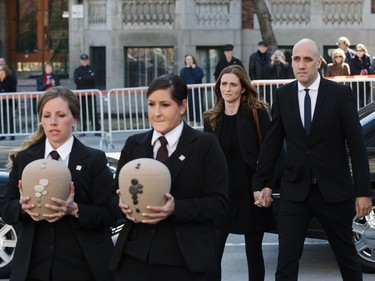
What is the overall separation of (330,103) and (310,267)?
124 inches

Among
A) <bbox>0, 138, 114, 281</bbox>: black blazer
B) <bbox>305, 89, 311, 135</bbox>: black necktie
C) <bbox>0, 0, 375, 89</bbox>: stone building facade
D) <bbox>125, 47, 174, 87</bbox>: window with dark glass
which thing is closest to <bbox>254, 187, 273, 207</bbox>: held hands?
<bbox>305, 89, 311, 135</bbox>: black necktie

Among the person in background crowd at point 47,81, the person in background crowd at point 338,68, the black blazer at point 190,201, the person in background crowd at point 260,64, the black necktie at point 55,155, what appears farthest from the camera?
the person in background crowd at point 47,81

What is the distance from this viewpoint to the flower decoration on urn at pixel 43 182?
516 cm

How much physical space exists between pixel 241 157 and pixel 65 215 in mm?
2667

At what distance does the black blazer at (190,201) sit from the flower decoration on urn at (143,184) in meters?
0.18

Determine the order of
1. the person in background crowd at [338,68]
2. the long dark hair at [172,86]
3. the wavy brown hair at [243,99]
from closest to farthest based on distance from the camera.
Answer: the long dark hair at [172,86] → the wavy brown hair at [243,99] → the person in background crowd at [338,68]

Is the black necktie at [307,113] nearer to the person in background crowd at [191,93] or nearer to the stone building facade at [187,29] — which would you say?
the person in background crowd at [191,93]

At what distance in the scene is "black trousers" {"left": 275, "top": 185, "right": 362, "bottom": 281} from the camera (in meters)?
7.07

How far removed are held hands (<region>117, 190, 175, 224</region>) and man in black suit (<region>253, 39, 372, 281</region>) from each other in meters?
2.25

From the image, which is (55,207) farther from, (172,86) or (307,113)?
(307,113)

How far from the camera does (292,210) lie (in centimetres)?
710

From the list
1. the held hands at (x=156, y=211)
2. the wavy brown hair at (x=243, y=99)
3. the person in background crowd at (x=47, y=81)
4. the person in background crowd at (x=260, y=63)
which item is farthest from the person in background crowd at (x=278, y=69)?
the held hands at (x=156, y=211)

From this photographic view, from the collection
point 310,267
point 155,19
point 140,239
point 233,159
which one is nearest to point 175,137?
point 140,239

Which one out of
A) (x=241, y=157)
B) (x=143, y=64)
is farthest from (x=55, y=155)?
(x=143, y=64)
